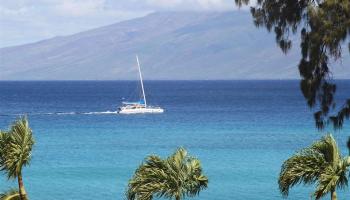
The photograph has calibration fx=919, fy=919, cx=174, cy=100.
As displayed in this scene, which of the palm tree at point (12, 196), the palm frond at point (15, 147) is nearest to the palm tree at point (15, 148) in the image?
the palm frond at point (15, 147)

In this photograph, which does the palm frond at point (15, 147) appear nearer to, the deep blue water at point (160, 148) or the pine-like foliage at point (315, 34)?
the pine-like foliage at point (315, 34)

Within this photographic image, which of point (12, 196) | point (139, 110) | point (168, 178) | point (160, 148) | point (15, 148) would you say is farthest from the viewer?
point (139, 110)

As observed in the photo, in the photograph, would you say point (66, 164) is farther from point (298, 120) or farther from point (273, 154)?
point (298, 120)

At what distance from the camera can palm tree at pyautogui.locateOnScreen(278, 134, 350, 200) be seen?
73.6ft

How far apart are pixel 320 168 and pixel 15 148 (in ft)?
25.0

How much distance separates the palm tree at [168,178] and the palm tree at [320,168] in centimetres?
240

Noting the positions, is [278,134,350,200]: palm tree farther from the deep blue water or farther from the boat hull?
the boat hull

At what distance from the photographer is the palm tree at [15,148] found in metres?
22.7

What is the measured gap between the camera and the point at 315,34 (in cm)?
2347

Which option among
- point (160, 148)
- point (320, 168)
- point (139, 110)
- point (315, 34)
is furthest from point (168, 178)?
point (139, 110)

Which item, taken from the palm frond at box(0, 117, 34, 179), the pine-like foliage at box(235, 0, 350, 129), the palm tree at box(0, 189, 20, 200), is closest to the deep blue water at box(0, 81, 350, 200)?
the pine-like foliage at box(235, 0, 350, 129)

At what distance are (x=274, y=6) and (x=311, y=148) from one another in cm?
410

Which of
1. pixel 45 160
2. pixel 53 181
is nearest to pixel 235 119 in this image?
pixel 45 160

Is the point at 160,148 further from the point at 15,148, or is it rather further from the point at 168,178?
the point at 15,148
